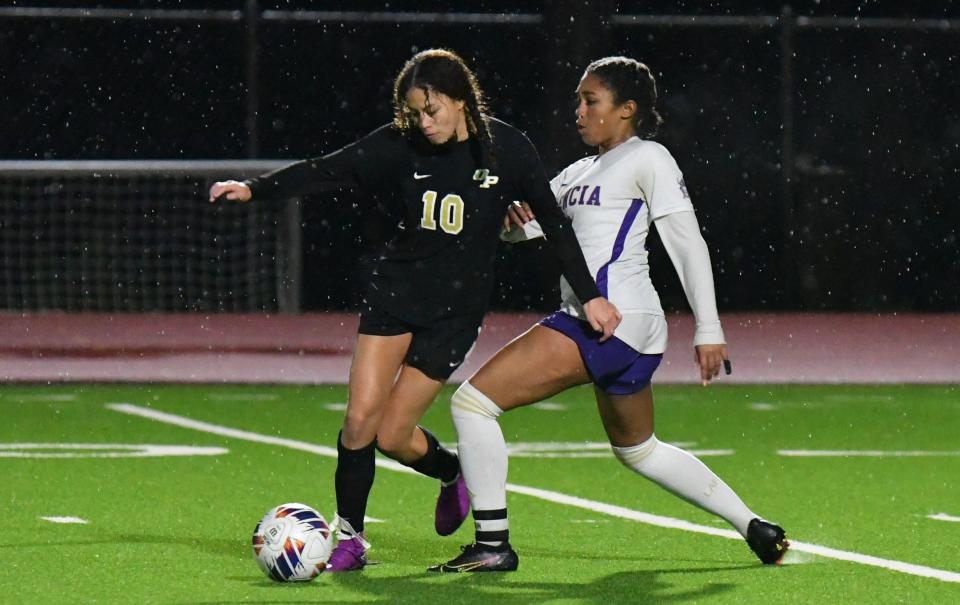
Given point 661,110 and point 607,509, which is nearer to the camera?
point 607,509

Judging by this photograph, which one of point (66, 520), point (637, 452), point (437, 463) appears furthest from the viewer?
point (66, 520)

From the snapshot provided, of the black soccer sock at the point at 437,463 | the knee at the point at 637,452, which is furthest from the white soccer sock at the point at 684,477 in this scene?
the black soccer sock at the point at 437,463

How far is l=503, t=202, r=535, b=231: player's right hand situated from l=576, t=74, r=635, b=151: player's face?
1.12 ft

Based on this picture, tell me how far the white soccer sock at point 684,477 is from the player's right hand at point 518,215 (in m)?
0.88

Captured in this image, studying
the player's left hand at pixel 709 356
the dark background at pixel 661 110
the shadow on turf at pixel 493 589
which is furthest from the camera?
the dark background at pixel 661 110

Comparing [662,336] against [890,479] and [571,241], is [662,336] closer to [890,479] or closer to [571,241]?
[571,241]

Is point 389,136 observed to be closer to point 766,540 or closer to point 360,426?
point 360,426

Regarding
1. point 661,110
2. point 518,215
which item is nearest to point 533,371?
point 518,215

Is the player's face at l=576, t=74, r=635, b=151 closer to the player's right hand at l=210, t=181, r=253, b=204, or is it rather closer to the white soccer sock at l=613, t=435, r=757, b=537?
the white soccer sock at l=613, t=435, r=757, b=537

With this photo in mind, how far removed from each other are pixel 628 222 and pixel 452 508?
137 cm

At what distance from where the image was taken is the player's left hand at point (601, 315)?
740cm

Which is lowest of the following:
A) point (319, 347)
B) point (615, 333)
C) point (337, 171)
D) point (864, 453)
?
point (319, 347)

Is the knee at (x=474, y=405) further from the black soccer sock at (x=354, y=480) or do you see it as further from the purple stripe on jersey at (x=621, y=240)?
the purple stripe on jersey at (x=621, y=240)

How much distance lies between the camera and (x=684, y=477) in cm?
777
